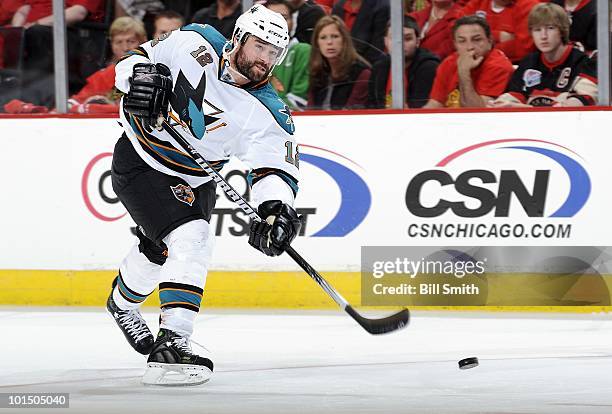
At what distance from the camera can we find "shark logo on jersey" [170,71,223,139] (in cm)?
374

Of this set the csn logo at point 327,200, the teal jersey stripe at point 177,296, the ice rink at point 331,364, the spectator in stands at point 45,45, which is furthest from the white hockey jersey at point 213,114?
the spectator in stands at point 45,45

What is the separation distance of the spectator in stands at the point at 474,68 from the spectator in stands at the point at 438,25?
3cm

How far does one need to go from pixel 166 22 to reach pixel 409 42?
1.13 metres

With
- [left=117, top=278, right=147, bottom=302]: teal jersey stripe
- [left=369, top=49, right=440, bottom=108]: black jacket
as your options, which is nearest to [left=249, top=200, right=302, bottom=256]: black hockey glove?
[left=117, top=278, right=147, bottom=302]: teal jersey stripe

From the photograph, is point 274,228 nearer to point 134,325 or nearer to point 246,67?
point 246,67

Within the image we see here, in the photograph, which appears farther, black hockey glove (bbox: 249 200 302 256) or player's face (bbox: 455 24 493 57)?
player's face (bbox: 455 24 493 57)

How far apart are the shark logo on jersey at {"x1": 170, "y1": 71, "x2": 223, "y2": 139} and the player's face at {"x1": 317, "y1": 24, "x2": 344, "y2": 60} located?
1707mm

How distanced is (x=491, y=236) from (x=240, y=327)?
1157 millimetres

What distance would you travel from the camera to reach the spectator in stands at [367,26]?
209 inches

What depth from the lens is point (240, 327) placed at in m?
4.95

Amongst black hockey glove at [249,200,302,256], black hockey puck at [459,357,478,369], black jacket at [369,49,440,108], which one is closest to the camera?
black hockey glove at [249,200,302,256]

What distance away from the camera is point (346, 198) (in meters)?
5.29
